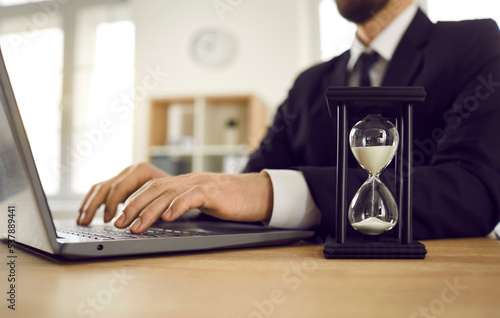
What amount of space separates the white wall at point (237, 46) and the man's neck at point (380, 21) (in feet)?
8.37

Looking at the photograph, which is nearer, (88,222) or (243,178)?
(243,178)

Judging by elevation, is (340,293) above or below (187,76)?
below

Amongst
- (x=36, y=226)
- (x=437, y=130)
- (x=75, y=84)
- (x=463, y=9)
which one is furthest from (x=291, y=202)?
(x=75, y=84)

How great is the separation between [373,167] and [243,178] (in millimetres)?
231

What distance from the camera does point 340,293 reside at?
37 centimetres

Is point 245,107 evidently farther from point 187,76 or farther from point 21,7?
point 21,7

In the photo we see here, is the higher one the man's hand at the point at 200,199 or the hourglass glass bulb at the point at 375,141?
the hourglass glass bulb at the point at 375,141

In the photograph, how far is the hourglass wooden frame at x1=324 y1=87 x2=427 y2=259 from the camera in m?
0.55

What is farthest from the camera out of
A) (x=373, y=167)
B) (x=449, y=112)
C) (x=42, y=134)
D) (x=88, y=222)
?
(x=42, y=134)

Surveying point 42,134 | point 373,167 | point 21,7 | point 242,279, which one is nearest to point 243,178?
point 373,167

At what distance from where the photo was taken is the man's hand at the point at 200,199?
640mm

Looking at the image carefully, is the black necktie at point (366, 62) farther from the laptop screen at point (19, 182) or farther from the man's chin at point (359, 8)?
the laptop screen at point (19, 182)

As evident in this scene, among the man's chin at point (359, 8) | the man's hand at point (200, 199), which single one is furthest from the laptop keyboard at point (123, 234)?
the man's chin at point (359, 8)

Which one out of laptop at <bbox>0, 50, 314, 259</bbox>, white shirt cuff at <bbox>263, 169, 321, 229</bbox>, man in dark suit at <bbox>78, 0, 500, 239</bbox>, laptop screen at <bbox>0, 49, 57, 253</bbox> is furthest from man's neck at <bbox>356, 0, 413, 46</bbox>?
laptop screen at <bbox>0, 49, 57, 253</bbox>
